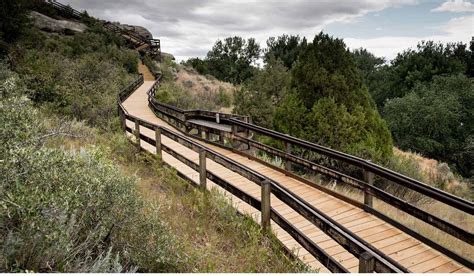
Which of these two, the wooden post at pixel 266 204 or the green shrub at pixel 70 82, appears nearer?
the wooden post at pixel 266 204

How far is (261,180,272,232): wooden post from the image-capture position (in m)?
4.77

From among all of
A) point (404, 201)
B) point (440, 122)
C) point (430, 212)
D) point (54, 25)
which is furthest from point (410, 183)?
point (54, 25)

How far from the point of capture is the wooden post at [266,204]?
4773 millimetres

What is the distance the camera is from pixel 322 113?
11789 mm

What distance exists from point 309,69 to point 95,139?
24.9 feet

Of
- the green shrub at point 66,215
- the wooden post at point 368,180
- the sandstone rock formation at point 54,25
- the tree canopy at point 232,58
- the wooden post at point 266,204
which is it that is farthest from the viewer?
the tree canopy at point 232,58

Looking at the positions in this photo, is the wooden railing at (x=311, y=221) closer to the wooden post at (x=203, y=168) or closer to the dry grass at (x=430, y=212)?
the wooden post at (x=203, y=168)

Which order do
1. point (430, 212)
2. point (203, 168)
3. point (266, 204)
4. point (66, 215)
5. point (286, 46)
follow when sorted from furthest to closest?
point (286, 46) < point (430, 212) < point (203, 168) < point (266, 204) < point (66, 215)

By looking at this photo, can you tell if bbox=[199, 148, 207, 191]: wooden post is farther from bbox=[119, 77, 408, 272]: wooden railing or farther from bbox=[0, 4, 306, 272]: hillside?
bbox=[0, 4, 306, 272]: hillside

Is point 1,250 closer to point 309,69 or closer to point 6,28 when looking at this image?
point 309,69

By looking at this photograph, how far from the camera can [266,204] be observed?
4816mm

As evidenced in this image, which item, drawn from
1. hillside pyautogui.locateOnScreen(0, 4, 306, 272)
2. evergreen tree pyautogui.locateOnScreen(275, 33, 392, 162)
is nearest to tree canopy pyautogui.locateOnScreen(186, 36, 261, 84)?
evergreen tree pyautogui.locateOnScreen(275, 33, 392, 162)

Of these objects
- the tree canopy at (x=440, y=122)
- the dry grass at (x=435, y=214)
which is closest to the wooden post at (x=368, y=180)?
the dry grass at (x=435, y=214)

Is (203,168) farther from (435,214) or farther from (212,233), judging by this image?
(435,214)
